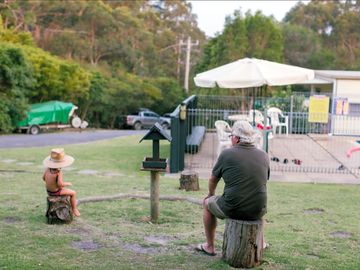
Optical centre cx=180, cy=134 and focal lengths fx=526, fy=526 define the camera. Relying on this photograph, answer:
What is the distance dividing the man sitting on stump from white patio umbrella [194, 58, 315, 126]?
6567 mm

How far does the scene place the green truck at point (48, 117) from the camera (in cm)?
3020

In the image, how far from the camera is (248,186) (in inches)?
192

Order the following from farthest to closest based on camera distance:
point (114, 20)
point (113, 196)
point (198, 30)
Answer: point (198, 30) < point (114, 20) < point (113, 196)

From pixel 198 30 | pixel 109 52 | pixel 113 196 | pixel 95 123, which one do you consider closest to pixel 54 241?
pixel 113 196

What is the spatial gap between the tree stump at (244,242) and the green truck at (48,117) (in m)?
26.5

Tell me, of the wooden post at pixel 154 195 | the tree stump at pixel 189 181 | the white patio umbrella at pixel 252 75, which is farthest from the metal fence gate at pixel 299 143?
the wooden post at pixel 154 195

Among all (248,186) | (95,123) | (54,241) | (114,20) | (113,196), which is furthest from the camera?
(114,20)

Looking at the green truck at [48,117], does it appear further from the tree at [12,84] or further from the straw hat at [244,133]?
the straw hat at [244,133]

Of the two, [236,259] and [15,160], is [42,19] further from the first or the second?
[236,259]

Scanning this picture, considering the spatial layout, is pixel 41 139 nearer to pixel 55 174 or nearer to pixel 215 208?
pixel 55 174

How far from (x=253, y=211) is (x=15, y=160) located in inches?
401

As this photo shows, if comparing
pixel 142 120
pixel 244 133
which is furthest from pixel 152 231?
pixel 142 120

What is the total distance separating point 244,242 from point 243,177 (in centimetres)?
60

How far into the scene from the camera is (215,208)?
5086 millimetres
